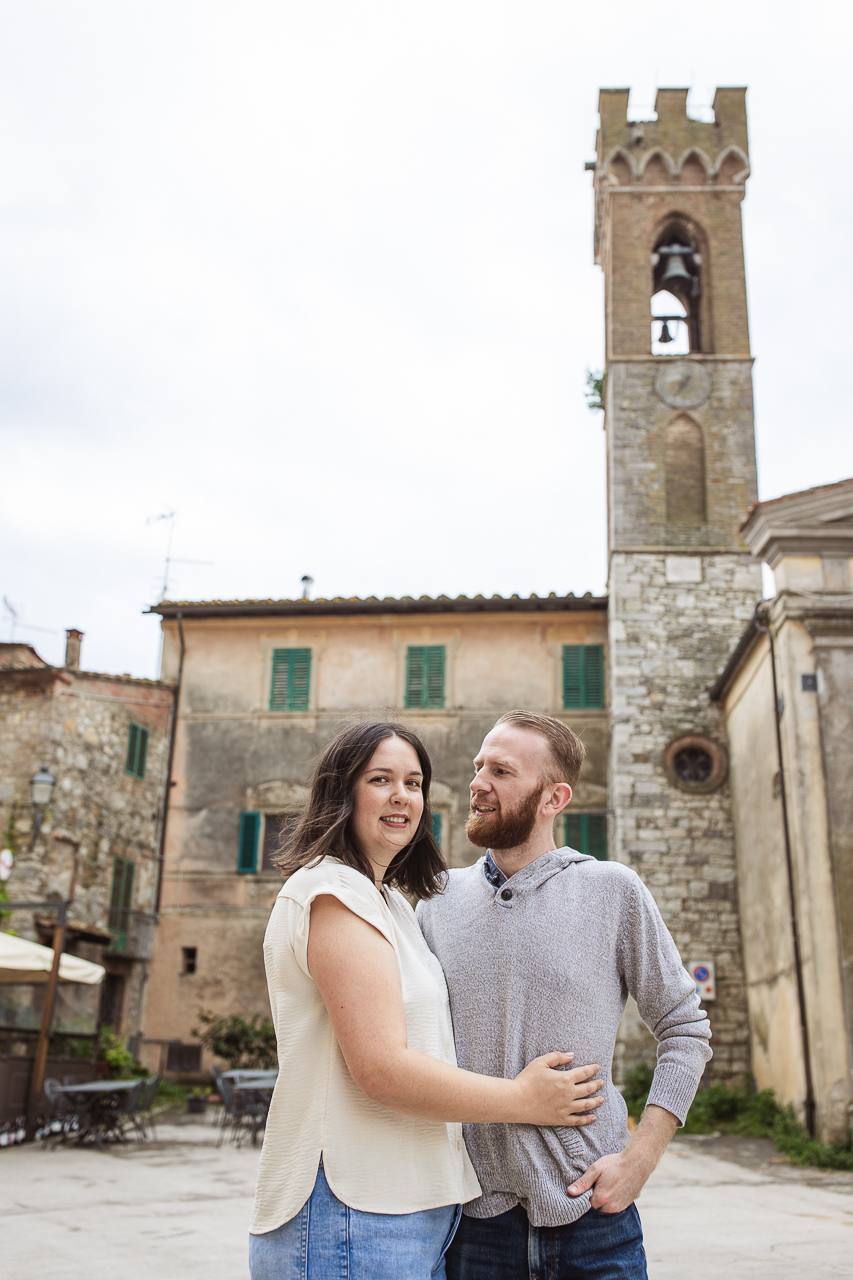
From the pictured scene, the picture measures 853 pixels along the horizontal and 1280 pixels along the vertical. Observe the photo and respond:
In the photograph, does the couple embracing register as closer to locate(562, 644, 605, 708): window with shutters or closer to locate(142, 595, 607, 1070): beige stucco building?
locate(142, 595, 607, 1070): beige stucco building

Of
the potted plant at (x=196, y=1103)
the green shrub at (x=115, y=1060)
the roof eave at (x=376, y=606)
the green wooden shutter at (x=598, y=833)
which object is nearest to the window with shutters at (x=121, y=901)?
the green shrub at (x=115, y=1060)

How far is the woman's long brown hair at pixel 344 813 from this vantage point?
203 centimetres

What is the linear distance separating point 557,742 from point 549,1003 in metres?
0.55

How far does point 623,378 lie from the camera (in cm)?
1742

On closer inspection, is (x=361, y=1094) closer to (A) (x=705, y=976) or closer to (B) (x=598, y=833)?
(A) (x=705, y=976)

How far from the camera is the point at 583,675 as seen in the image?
56.1 feet

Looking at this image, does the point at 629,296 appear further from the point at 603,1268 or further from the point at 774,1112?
the point at 603,1268

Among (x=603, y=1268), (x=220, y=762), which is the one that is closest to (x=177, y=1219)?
(x=603, y=1268)

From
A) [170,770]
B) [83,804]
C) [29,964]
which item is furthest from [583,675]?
[29,964]

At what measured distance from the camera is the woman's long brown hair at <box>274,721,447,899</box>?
2.03m

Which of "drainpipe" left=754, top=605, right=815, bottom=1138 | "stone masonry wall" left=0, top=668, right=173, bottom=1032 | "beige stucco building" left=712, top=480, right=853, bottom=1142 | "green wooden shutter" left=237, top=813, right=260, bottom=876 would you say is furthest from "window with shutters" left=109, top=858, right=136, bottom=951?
"drainpipe" left=754, top=605, right=815, bottom=1138

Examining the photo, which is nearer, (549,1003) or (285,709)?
(549,1003)

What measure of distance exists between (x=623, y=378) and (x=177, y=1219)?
14.2 meters

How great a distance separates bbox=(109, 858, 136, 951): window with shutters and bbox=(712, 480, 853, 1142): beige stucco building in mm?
9425
